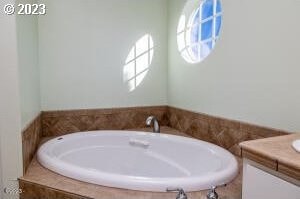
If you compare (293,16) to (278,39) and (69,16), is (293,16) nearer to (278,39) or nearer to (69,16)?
(278,39)

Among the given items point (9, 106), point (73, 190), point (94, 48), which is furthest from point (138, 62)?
point (73, 190)

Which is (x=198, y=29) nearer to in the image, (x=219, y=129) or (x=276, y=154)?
(x=219, y=129)

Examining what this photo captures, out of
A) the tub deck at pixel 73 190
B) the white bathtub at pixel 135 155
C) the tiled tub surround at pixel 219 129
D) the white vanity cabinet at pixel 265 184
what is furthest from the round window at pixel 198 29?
the white vanity cabinet at pixel 265 184

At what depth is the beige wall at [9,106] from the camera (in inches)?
59.2

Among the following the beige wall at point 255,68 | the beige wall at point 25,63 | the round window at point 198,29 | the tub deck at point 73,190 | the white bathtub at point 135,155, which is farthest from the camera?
the round window at point 198,29

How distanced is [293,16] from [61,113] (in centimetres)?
231

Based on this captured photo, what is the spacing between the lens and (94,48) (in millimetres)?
2676

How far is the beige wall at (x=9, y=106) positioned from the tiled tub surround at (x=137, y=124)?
0.25 feet

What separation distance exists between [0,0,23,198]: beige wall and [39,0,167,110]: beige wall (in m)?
1.01

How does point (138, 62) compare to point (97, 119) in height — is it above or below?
above

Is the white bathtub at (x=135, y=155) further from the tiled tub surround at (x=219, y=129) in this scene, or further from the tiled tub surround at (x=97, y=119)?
the tiled tub surround at (x=97, y=119)

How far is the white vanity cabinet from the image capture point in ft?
2.53

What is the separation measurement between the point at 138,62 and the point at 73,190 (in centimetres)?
184

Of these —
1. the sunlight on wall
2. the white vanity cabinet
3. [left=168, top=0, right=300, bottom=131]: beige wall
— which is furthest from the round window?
the white vanity cabinet
